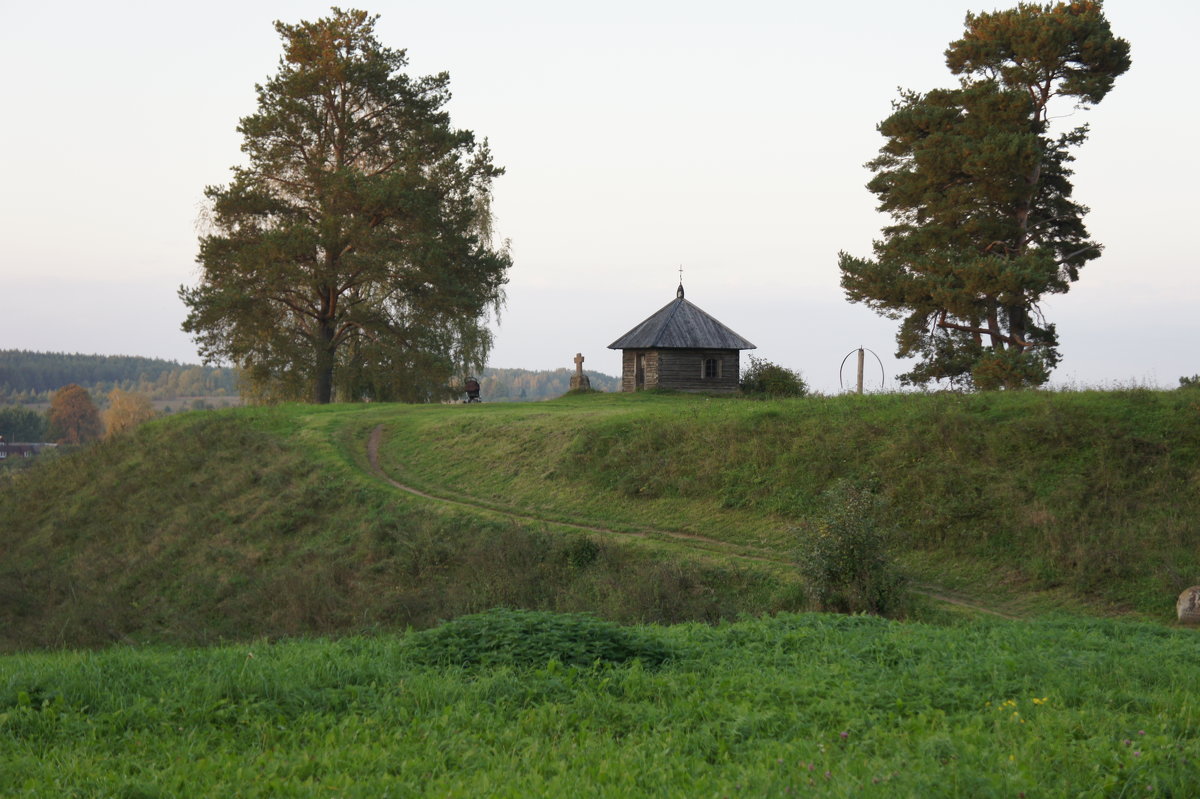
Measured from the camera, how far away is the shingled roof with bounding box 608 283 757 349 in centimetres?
4175

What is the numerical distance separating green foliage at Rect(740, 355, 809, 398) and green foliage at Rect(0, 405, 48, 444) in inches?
3049

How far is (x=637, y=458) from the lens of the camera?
2220 centimetres

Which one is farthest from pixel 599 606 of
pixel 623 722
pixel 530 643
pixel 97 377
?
pixel 97 377

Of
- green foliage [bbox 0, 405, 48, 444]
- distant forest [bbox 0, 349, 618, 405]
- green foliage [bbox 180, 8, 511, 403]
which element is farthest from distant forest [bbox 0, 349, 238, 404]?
green foliage [bbox 180, 8, 511, 403]

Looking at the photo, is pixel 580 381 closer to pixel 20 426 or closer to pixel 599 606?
pixel 599 606

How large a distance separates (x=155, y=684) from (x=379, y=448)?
69.0 feet

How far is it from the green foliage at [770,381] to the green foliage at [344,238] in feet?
39.4

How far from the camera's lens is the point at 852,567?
13859mm

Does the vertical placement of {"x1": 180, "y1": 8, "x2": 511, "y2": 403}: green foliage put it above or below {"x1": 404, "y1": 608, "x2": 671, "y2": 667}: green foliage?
above

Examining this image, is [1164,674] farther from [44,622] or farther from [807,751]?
[44,622]

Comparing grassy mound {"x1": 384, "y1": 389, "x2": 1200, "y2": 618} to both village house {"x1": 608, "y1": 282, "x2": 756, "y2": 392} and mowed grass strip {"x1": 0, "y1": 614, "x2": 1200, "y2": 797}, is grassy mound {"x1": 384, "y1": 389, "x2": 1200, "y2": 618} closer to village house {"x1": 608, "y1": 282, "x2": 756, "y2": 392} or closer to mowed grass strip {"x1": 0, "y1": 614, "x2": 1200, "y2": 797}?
mowed grass strip {"x1": 0, "y1": 614, "x2": 1200, "y2": 797}

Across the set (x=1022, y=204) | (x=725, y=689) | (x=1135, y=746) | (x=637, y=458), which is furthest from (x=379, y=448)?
(x=1135, y=746)

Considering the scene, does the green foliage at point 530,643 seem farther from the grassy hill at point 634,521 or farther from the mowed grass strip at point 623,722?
the grassy hill at point 634,521

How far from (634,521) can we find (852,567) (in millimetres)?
6439
